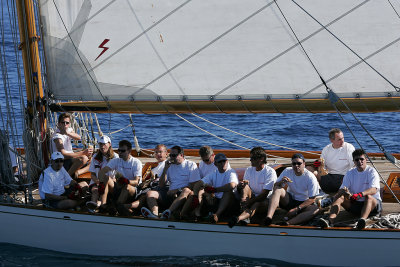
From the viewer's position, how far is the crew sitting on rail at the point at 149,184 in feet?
32.9

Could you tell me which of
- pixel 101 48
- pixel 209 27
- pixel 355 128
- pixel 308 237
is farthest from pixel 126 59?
pixel 355 128

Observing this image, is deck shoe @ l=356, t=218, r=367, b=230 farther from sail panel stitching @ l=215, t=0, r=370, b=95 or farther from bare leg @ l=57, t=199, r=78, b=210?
bare leg @ l=57, t=199, r=78, b=210

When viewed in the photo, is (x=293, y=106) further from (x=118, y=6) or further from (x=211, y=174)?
(x=118, y=6)

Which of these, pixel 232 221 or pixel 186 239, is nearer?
pixel 232 221

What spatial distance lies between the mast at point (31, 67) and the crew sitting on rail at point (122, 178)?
4.90 feet

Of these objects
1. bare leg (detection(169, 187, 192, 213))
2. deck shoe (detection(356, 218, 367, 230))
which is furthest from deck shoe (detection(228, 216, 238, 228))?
deck shoe (detection(356, 218, 367, 230))

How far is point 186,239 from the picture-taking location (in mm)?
9859

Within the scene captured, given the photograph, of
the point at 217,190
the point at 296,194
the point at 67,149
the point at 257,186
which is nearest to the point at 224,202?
the point at 217,190

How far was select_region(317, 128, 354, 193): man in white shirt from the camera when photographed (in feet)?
34.5

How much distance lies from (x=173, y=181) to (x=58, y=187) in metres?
1.70

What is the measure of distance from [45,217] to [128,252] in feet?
4.44

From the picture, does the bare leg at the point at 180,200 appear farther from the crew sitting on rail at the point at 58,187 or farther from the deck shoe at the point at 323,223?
the deck shoe at the point at 323,223

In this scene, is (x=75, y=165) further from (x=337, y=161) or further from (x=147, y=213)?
(x=337, y=161)

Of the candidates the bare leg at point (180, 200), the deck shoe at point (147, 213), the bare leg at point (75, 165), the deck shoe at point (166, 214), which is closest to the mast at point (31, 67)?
the bare leg at point (75, 165)
